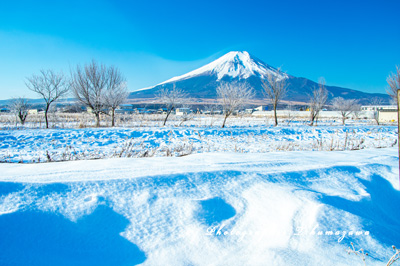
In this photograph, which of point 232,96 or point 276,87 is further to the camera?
point 276,87

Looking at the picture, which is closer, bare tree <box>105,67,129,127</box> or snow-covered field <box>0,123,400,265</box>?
snow-covered field <box>0,123,400,265</box>

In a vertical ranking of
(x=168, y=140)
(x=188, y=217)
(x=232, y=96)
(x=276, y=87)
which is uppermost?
(x=276, y=87)

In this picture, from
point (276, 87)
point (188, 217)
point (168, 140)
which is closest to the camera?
point (188, 217)

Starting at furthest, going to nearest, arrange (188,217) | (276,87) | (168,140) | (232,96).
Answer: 1. (276,87)
2. (232,96)
3. (168,140)
4. (188,217)

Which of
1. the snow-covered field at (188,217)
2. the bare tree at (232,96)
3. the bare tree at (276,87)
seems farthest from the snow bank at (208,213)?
the bare tree at (276,87)

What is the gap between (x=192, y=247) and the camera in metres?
1.68

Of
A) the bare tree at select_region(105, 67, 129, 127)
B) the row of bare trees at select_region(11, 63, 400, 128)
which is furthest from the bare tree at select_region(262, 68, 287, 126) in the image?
the bare tree at select_region(105, 67, 129, 127)

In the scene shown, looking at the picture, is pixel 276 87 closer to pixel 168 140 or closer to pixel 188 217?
pixel 168 140

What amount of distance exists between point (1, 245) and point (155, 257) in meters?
1.05

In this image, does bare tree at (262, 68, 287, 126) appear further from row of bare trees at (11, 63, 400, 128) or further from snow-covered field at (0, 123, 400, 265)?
snow-covered field at (0, 123, 400, 265)

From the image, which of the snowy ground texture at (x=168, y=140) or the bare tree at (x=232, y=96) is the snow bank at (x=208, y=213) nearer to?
the snowy ground texture at (x=168, y=140)

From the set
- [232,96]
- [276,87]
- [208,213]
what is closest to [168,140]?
[208,213]

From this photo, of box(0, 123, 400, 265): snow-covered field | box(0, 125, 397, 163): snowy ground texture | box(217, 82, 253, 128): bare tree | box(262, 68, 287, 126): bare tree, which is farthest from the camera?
box(262, 68, 287, 126): bare tree

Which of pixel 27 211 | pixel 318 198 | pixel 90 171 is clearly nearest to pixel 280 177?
pixel 318 198
